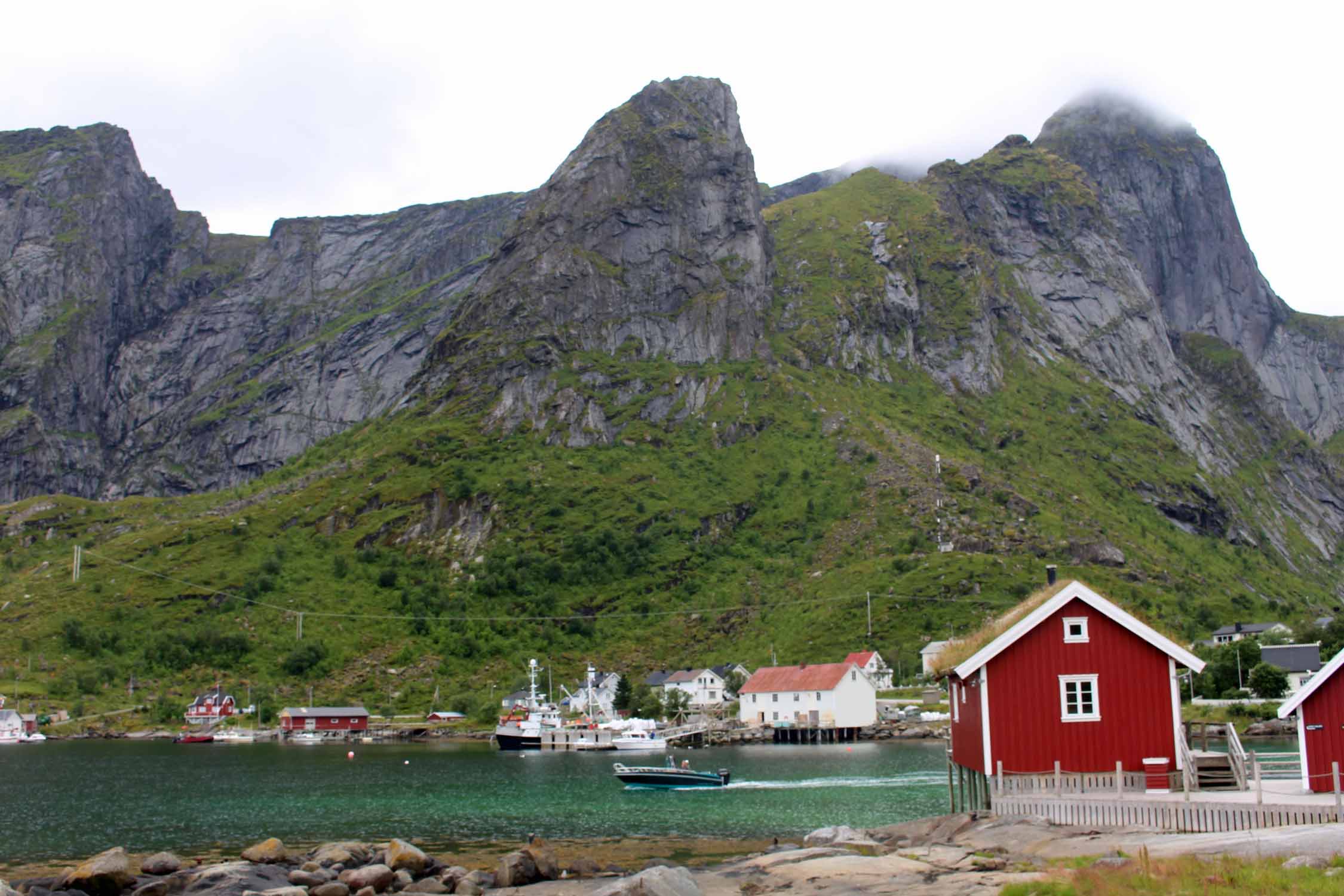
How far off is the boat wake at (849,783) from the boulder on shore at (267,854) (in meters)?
33.2

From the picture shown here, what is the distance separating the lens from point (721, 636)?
14538cm

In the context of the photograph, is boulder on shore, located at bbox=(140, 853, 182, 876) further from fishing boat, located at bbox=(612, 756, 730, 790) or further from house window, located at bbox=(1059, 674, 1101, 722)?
fishing boat, located at bbox=(612, 756, 730, 790)

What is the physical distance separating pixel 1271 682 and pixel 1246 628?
3879 cm

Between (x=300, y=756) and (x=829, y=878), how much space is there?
84.7 m

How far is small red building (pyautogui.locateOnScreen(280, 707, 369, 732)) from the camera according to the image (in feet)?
428

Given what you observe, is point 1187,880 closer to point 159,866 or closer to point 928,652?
point 159,866

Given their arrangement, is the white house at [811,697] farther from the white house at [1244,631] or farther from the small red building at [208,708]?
the small red building at [208,708]

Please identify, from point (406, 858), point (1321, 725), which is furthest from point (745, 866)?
point (1321, 725)

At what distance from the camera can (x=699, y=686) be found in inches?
5290

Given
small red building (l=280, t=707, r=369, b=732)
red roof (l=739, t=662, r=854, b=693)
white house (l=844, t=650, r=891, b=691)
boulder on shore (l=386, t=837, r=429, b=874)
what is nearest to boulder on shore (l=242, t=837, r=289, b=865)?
boulder on shore (l=386, t=837, r=429, b=874)

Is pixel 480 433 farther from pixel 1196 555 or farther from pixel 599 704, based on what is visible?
pixel 1196 555

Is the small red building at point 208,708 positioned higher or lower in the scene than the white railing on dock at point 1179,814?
higher

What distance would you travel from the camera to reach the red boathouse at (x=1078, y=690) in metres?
34.2

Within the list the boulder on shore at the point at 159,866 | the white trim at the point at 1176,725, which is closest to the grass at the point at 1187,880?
the white trim at the point at 1176,725
